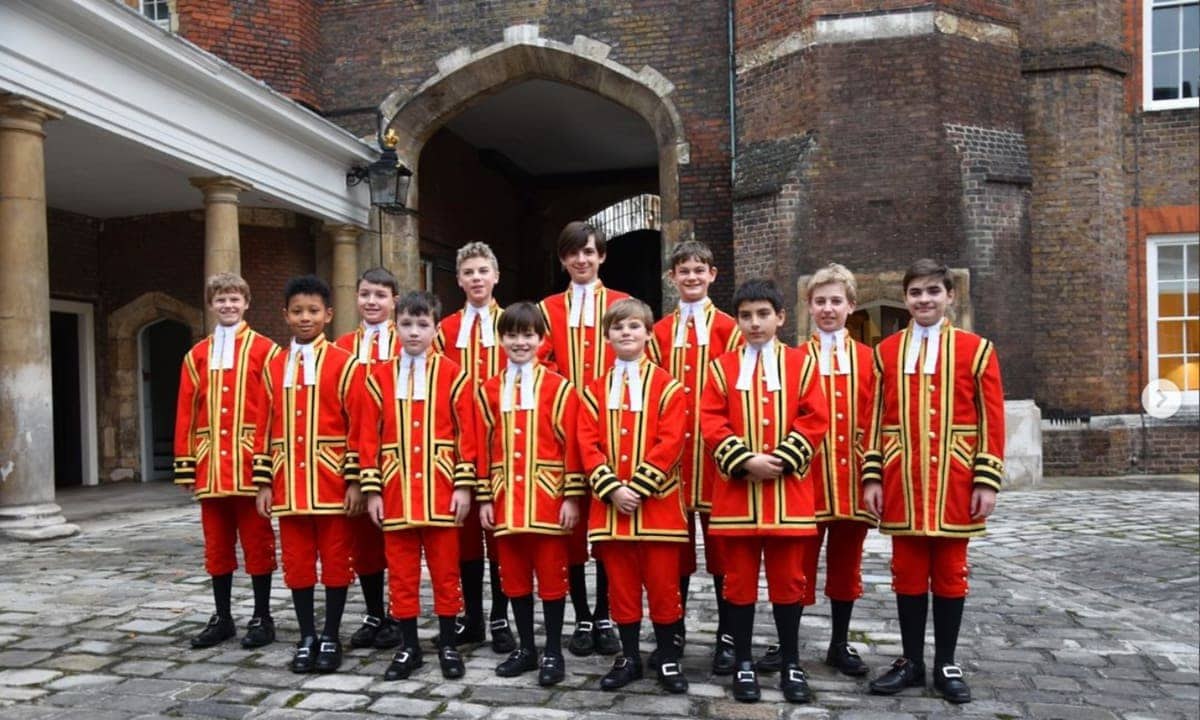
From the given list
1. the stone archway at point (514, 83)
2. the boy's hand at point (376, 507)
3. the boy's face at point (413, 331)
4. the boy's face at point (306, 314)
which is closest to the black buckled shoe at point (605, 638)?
the boy's hand at point (376, 507)

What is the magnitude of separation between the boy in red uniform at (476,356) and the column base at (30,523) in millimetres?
4950

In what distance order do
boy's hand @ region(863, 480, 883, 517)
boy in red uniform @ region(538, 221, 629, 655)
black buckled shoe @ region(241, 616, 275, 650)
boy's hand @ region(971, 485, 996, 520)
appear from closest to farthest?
boy's hand @ region(971, 485, 996, 520)
boy's hand @ region(863, 480, 883, 517)
boy in red uniform @ region(538, 221, 629, 655)
black buckled shoe @ region(241, 616, 275, 650)

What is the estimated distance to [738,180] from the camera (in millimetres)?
12273

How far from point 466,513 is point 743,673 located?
1.38m

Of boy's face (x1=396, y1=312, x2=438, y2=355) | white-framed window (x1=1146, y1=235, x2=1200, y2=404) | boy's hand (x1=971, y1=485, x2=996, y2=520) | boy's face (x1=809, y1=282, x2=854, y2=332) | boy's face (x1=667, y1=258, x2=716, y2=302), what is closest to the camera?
boy's hand (x1=971, y1=485, x2=996, y2=520)

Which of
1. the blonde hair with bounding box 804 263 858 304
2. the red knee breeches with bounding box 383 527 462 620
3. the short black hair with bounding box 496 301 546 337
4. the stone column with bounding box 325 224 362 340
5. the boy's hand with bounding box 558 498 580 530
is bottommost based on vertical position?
the red knee breeches with bounding box 383 527 462 620

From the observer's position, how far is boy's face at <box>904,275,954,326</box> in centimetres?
402

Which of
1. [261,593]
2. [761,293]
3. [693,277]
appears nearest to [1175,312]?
[693,277]

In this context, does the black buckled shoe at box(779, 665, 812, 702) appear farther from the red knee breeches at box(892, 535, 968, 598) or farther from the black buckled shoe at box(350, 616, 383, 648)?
the black buckled shoe at box(350, 616, 383, 648)

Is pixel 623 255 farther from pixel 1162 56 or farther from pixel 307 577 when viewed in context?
pixel 307 577

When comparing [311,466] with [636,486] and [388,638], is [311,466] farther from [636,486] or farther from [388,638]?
[636,486]

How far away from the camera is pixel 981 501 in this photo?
3.84 metres

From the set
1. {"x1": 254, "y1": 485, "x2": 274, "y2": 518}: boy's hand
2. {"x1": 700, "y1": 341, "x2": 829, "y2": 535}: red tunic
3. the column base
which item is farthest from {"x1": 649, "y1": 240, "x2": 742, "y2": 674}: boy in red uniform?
the column base

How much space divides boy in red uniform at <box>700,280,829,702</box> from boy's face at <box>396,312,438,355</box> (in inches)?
50.8
